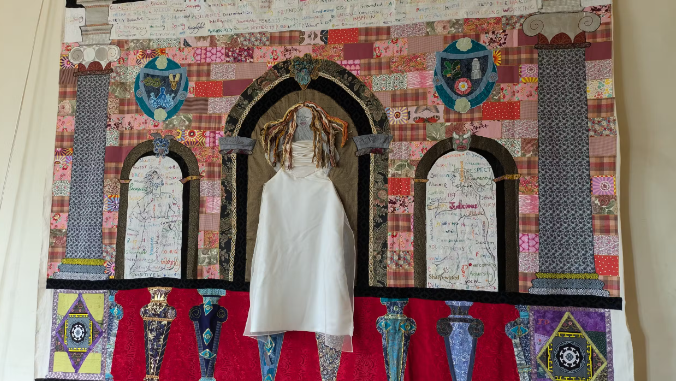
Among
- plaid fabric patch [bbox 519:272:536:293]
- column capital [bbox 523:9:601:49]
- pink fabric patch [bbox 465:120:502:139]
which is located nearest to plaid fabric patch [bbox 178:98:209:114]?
pink fabric patch [bbox 465:120:502:139]

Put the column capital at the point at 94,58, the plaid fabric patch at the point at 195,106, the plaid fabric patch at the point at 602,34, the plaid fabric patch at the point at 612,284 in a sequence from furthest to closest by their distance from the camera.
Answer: the column capital at the point at 94,58 < the plaid fabric patch at the point at 195,106 < the plaid fabric patch at the point at 602,34 < the plaid fabric patch at the point at 612,284

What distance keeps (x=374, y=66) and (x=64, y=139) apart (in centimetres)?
171

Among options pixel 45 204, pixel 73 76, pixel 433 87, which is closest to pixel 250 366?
pixel 45 204

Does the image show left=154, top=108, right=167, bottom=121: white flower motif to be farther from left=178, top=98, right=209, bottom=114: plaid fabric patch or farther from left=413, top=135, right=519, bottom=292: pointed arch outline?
left=413, top=135, right=519, bottom=292: pointed arch outline

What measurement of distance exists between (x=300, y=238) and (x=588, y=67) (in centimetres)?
158

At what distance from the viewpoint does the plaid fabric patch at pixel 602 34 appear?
8.00ft

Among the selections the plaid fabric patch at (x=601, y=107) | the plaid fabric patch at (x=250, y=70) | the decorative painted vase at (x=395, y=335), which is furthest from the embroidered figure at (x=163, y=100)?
the plaid fabric patch at (x=601, y=107)

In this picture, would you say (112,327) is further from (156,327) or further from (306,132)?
(306,132)

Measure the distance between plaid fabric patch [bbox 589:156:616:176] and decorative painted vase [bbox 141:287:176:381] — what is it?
215 cm

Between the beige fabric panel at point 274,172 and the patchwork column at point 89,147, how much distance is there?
2.71ft

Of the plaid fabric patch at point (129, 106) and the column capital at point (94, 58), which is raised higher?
the column capital at point (94, 58)

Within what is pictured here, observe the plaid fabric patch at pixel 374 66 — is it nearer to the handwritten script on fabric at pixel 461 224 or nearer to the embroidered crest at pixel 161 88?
the handwritten script on fabric at pixel 461 224

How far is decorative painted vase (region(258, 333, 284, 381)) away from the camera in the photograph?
8.51ft

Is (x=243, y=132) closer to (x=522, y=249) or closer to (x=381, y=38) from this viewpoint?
(x=381, y=38)
